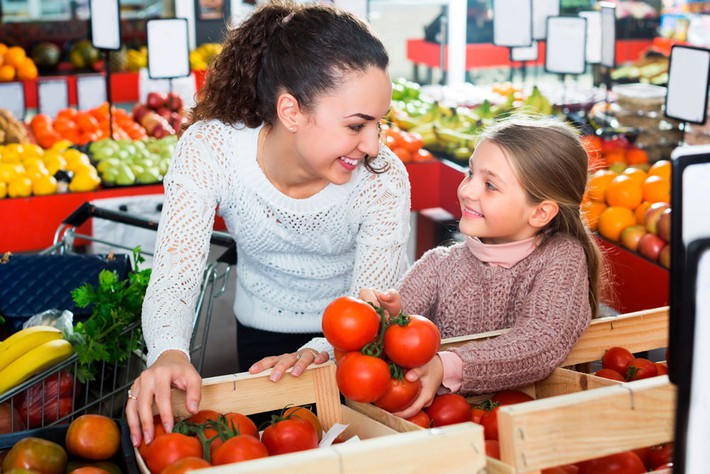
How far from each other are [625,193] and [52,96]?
14.8 ft

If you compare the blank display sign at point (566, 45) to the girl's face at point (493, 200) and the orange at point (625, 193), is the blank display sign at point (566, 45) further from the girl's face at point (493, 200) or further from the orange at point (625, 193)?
the girl's face at point (493, 200)

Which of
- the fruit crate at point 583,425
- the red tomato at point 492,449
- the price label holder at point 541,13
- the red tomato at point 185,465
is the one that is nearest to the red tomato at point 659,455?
the fruit crate at point 583,425

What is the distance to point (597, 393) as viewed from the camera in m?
1.26

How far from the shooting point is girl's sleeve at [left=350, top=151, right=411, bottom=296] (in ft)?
7.10

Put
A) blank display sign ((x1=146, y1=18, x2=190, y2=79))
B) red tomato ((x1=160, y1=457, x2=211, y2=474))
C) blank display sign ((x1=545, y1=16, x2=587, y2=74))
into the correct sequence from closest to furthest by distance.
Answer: red tomato ((x1=160, y1=457, x2=211, y2=474)) < blank display sign ((x1=146, y1=18, x2=190, y2=79)) < blank display sign ((x1=545, y1=16, x2=587, y2=74))

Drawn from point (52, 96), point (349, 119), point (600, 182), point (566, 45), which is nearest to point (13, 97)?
point (52, 96)

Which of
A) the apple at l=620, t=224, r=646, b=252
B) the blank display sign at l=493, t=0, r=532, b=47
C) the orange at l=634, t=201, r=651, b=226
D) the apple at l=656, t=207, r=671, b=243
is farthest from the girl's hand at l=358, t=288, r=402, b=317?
the blank display sign at l=493, t=0, r=532, b=47

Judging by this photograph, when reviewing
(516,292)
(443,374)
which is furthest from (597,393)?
(516,292)

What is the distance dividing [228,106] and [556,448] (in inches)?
53.0

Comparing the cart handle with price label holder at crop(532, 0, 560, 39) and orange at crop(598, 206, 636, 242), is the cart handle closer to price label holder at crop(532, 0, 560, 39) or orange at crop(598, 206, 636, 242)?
orange at crop(598, 206, 636, 242)

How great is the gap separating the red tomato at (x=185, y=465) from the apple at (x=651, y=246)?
271cm

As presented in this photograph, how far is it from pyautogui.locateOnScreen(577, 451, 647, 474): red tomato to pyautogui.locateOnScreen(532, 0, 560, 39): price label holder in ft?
16.5

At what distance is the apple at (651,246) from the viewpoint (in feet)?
11.8

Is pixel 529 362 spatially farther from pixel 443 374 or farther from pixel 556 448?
pixel 556 448
